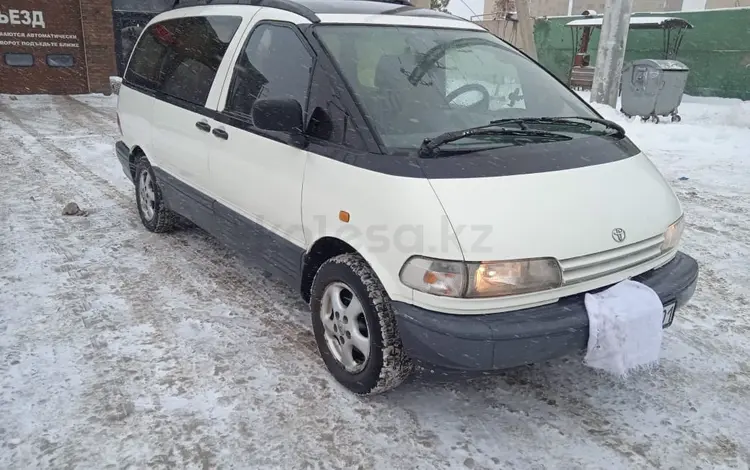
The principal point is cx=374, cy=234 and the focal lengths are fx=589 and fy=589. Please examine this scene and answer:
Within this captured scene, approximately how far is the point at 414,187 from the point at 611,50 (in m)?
12.4

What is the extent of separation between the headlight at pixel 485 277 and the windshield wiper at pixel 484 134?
536 mm

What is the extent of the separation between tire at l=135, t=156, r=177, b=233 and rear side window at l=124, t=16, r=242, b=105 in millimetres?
724

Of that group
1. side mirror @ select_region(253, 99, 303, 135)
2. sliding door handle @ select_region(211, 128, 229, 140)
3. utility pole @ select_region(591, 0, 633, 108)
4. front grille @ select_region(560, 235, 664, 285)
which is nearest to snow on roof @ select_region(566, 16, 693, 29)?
utility pole @ select_region(591, 0, 633, 108)

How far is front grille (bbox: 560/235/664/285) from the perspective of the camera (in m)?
2.58

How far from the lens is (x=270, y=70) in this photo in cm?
351

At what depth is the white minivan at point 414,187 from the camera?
252 cm

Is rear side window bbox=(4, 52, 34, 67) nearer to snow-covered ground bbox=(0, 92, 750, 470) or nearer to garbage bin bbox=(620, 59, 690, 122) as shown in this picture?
snow-covered ground bbox=(0, 92, 750, 470)

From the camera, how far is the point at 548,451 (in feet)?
8.66

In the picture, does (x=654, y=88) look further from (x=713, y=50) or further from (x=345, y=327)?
(x=345, y=327)

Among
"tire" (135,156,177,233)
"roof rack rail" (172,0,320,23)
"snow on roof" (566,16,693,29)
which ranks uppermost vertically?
"snow on roof" (566,16,693,29)

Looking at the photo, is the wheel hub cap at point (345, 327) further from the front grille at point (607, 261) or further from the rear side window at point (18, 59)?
the rear side window at point (18, 59)

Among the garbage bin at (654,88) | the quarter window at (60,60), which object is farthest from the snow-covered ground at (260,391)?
the quarter window at (60,60)

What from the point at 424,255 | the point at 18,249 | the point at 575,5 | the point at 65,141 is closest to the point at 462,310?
the point at 424,255

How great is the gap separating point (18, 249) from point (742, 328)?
5.30m
